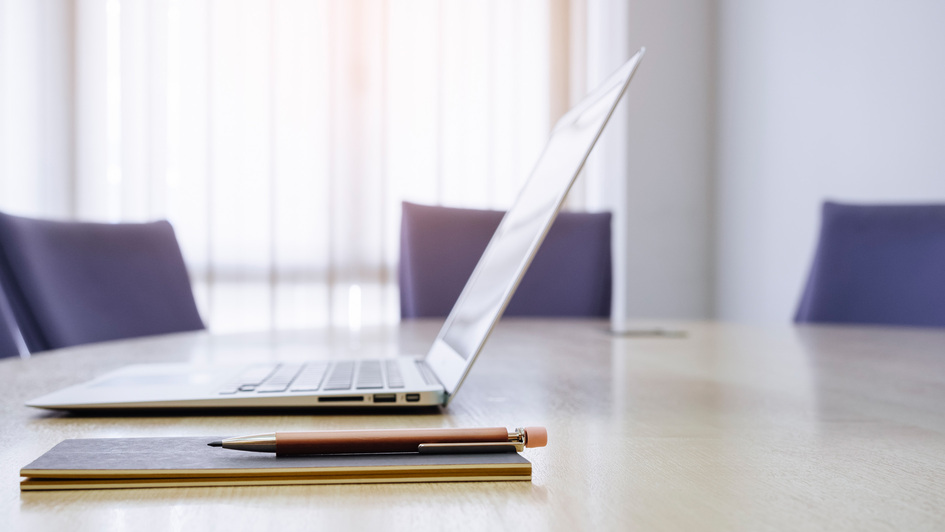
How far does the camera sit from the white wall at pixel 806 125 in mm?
1925

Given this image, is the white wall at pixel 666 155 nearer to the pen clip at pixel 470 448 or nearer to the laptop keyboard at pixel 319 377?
the laptop keyboard at pixel 319 377

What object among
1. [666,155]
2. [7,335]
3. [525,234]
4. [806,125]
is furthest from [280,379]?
[666,155]

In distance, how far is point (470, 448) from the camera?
0.30m

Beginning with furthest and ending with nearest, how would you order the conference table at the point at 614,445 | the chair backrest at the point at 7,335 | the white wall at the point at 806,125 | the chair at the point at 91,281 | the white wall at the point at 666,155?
the white wall at the point at 666,155 → the white wall at the point at 806,125 → the chair at the point at 91,281 → the chair backrest at the point at 7,335 → the conference table at the point at 614,445

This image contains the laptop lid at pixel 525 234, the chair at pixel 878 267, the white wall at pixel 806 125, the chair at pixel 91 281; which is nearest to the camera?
the laptop lid at pixel 525 234

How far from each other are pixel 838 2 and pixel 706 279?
4.30 ft

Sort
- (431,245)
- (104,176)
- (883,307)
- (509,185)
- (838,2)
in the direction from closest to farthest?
1. (883,307)
2. (431,245)
3. (838,2)
4. (104,176)
5. (509,185)

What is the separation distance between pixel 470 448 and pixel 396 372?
26 cm

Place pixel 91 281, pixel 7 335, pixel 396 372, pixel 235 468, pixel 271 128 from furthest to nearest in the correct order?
pixel 271 128 → pixel 91 281 → pixel 7 335 → pixel 396 372 → pixel 235 468

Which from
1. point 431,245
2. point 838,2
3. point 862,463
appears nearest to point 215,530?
point 862,463

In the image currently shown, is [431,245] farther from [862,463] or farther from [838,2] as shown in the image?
[838,2]

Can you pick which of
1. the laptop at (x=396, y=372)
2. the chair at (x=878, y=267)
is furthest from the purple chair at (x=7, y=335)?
the chair at (x=878, y=267)

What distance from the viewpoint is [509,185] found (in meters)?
3.02

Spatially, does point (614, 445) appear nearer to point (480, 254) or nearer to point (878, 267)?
point (480, 254)
